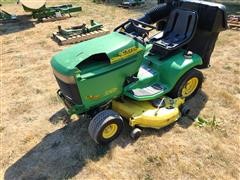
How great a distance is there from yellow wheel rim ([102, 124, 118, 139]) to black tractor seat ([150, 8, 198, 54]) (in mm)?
1605

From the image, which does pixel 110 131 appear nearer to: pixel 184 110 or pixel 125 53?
pixel 125 53

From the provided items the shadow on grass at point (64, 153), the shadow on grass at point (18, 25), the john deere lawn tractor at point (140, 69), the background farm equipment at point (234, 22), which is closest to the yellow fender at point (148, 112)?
the john deere lawn tractor at point (140, 69)

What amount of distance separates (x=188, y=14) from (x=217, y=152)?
2.40 meters

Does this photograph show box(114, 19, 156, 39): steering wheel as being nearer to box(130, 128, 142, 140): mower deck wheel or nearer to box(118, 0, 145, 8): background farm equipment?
box(130, 128, 142, 140): mower deck wheel

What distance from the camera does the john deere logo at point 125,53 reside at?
4246 millimetres

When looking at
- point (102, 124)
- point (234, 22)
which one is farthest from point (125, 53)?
point (234, 22)

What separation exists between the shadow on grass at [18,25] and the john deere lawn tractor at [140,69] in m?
5.95

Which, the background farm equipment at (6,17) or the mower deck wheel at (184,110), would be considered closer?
the mower deck wheel at (184,110)

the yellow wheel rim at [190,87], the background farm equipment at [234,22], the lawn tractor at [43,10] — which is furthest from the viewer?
the lawn tractor at [43,10]

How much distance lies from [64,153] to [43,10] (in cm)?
745

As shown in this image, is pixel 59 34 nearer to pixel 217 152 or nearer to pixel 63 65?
pixel 63 65

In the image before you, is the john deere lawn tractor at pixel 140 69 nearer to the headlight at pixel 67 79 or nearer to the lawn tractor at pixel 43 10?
the headlight at pixel 67 79

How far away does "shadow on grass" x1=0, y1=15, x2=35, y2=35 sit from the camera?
9.97m

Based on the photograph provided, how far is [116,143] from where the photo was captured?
4.59m
